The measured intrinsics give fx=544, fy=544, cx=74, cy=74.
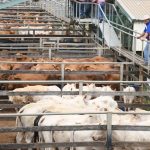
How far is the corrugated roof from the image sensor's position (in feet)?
66.2

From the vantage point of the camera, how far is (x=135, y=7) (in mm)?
21078

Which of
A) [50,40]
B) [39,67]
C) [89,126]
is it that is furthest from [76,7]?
[89,126]

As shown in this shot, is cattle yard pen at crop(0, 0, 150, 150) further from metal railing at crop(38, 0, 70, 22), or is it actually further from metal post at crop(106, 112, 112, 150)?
metal railing at crop(38, 0, 70, 22)

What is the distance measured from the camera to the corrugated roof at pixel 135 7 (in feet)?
66.2

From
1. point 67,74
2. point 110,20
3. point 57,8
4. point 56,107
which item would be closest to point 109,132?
point 56,107

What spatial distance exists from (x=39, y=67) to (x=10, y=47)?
470 centimetres

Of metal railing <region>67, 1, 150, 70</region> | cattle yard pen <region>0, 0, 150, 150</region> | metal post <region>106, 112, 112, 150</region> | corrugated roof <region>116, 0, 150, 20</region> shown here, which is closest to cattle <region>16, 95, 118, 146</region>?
cattle yard pen <region>0, 0, 150, 150</region>

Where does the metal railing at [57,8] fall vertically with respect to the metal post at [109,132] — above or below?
above

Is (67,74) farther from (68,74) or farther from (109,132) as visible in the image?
(109,132)

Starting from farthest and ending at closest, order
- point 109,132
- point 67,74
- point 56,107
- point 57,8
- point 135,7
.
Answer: point 57,8, point 135,7, point 67,74, point 56,107, point 109,132

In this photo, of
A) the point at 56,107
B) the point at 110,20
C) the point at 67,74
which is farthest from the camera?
the point at 110,20

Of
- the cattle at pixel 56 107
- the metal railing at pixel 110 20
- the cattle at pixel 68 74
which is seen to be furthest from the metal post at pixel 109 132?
the metal railing at pixel 110 20

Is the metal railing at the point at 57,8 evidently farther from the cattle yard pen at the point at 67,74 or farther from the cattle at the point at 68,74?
the cattle at the point at 68,74

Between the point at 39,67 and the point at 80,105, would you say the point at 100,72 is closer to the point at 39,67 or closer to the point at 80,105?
the point at 39,67
